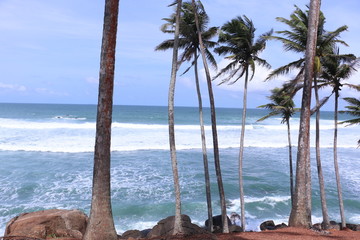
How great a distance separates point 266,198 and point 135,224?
913 centimetres

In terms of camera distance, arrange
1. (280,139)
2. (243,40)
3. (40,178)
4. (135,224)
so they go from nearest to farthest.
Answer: (243,40) < (135,224) < (40,178) < (280,139)

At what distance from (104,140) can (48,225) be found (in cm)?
541

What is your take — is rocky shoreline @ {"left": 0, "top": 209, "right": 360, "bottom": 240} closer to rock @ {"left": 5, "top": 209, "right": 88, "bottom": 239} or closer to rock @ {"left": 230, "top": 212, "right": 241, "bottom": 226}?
rock @ {"left": 5, "top": 209, "right": 88, "bottom": 239}

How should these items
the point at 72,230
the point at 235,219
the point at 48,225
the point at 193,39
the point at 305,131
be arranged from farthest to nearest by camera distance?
the point at 235,219, the point at 193,39, the point at 305,131, the point at 48,225, the point at 72,230

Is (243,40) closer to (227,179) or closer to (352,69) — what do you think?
(352,69)

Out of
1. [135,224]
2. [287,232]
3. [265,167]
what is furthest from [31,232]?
[265,167]

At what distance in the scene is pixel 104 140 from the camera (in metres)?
7.73

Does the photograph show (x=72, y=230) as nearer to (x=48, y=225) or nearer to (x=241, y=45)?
(x=48, y=225)

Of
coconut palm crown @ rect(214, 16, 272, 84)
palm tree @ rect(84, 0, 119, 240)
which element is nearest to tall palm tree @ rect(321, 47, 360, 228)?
coconut palm crown @ rect(214, 16, 272, 84)

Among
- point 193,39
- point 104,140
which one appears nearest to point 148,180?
point 193,39

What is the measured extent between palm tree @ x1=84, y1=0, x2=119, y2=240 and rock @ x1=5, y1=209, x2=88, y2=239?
3670mm

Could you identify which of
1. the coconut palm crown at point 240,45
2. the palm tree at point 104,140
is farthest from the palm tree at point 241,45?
the palm tree at point 104,140

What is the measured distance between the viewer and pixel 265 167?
32.1 metres

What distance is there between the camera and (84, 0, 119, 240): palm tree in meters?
7.72
